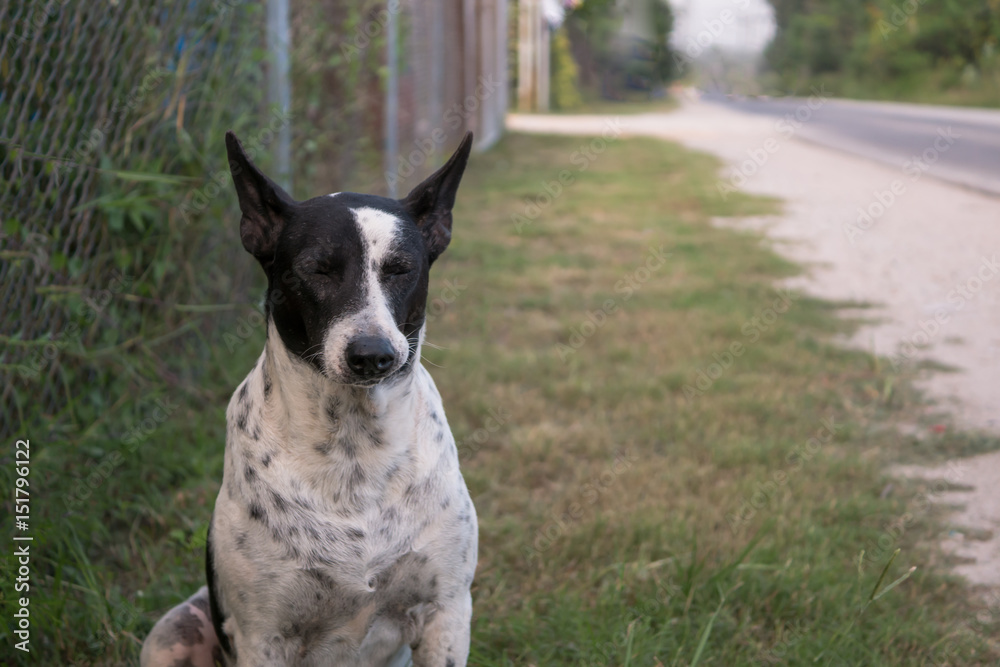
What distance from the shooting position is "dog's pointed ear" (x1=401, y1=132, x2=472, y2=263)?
2313 millimetres

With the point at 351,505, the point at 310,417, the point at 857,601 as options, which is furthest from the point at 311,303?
the point at 857,601

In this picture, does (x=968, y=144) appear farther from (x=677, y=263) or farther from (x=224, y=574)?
(x=224, y=574)

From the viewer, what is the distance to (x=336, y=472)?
2.11 m

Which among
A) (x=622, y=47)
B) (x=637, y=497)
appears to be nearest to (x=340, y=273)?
(x=637, y=497)

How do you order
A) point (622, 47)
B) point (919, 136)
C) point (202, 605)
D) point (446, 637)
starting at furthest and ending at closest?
point (622, 47) → point (919, 136) → point (202, 605) → point (446, 637)

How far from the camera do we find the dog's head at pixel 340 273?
198 cm

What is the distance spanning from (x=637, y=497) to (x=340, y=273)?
1968 mm

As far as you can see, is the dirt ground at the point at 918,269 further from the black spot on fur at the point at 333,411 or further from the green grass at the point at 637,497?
the black spot on fur at the point at 333,411

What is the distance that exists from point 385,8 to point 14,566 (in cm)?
549

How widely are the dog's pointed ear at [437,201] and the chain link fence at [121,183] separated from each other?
58.6 inches

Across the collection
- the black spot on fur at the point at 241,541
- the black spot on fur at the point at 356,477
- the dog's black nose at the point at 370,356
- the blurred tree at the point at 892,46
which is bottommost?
the black spot on fur at the point at 241,541

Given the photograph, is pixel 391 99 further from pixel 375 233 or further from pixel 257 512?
pixel 257 512

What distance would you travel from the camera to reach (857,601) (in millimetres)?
2820

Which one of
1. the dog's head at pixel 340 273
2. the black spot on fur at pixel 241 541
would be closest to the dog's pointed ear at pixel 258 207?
the dog's head at pixel 340 273
